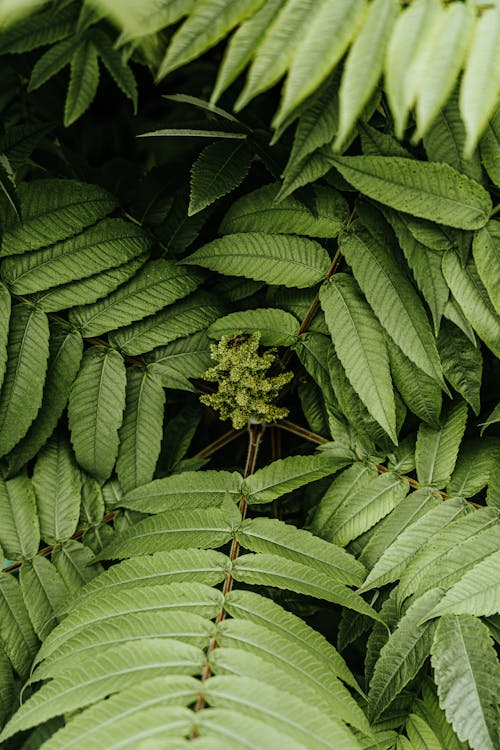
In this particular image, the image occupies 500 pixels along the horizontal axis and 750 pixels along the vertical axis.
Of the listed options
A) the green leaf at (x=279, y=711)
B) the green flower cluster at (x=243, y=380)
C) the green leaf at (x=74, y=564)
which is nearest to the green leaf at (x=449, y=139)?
the green flower cluster at (x=243, y=380)

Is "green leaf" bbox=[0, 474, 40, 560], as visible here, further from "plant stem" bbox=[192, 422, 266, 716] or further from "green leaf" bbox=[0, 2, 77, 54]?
"green leaf" bbox=[0, 2, 77, 54]

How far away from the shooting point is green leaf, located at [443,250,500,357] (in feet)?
4.52

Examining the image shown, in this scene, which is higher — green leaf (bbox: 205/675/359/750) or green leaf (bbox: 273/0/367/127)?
green leaf (bbox: 273/0/367/127)

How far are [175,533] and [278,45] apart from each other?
929 millimetres

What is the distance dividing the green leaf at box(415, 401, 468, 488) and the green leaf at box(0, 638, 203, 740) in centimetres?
67

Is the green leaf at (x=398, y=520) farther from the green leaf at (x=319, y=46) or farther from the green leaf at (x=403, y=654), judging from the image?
the green leaf at (x=319, y=46)

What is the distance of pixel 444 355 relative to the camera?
1.47 meters

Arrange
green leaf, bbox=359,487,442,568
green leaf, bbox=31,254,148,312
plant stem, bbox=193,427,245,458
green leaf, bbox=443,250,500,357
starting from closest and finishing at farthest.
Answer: green leaf, bbox=443,250,500,357 → green leaf, bbox=359,487,442,568 → green leaf, bbox=31,254,148,312 → plant stem, bbox=193,427,245,458

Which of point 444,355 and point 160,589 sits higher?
point 444,355

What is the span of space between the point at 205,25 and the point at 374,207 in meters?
0.60

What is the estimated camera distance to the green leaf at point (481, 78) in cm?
91

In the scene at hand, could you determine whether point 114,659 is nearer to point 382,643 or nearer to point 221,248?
point 382,643

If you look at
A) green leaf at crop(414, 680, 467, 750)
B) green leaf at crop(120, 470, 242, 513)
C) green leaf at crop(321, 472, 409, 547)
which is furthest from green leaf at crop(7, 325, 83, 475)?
green leaf at crop(414, 680, 467, 750)

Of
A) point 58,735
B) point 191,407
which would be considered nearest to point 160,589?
point 58,735
